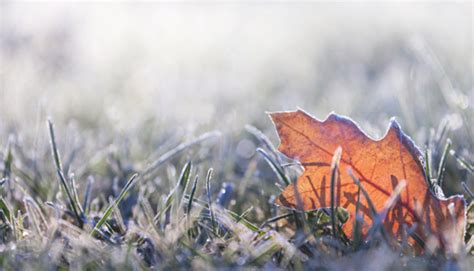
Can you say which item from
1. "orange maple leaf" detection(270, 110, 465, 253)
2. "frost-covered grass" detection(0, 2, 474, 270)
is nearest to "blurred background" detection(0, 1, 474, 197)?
"frost-covered grass" detection(0, 2, 474, 270)

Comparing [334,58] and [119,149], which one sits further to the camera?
[334,58]

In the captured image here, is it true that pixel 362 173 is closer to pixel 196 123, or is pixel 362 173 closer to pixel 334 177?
pixel 334 177

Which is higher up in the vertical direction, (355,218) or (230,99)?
(355,218)

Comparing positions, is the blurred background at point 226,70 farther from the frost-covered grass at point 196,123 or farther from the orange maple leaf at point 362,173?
the orange maple leaf at point 362,173

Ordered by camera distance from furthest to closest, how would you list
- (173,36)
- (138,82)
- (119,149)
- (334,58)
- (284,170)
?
1. (173,36)
2. (334,58)
3. (138,82)
4. (119,149)
5. (284,170)

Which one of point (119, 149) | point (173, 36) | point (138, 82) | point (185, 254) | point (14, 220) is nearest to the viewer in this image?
point (185, 254)

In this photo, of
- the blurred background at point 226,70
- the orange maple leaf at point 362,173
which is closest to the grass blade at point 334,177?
the orange maple leaf at point 362,173

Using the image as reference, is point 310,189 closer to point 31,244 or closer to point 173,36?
point 31,244

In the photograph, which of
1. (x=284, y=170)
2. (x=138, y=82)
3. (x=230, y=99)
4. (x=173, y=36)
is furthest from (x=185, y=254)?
(x=173, y=36)
